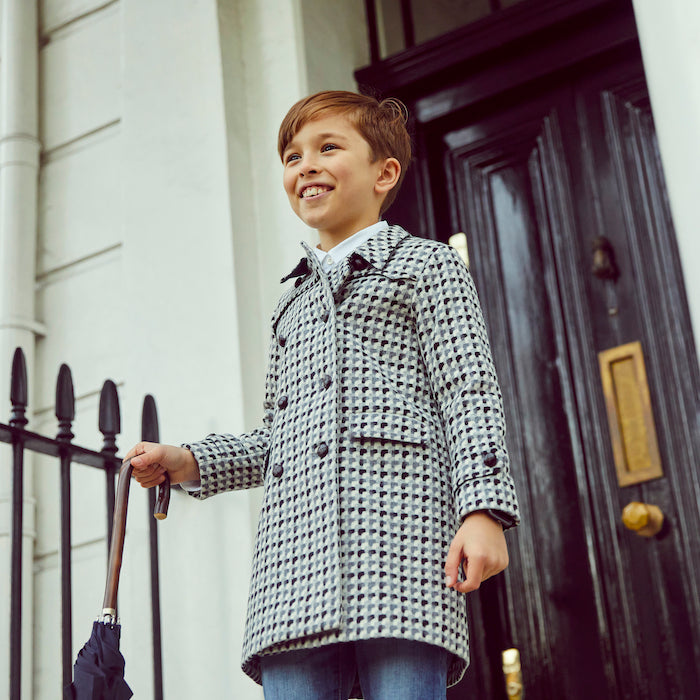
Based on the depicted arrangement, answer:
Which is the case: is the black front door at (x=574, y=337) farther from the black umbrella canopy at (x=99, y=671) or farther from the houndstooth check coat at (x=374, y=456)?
the black umbrella canopy at (x=99, y=671)

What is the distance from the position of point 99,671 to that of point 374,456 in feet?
1.92

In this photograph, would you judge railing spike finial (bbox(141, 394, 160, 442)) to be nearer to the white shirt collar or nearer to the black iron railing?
the black iron railing

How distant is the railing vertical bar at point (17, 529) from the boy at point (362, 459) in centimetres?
74

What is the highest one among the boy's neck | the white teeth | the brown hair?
the brown hair

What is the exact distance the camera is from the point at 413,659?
176cm

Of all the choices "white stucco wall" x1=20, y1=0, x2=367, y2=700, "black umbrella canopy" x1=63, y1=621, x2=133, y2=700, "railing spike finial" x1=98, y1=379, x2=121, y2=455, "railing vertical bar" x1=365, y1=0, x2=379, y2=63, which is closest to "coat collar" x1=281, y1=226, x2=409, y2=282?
"black umbrella canopy" x1=63, y1=621, x2=133, y2=700

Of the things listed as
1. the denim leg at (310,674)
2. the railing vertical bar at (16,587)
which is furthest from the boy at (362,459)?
the railing vertical bar at (16,587)

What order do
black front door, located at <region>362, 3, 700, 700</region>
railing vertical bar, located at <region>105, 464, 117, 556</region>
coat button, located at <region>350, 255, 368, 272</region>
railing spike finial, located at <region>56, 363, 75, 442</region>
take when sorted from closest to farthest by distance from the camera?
1. coat button, located at <region>350, 255, 368, 272</region>
2. railing spike finial, located at <region>56, 363, 75, 442</region>
3. railing vertical bar, located at <region>105, 464, 117, 556</region>
4. black front door, located at <region>362, 3, 700, 700</region>

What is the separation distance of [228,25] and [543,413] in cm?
181

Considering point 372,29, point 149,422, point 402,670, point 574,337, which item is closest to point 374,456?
point 402,670

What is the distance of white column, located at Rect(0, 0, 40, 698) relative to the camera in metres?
3.69

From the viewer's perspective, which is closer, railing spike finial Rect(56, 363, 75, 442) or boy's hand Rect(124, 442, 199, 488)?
boy's hand Rect(124, 442, 199, 488)

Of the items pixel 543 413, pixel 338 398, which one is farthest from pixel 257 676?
pixel 543 413

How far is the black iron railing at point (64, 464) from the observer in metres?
2.57
